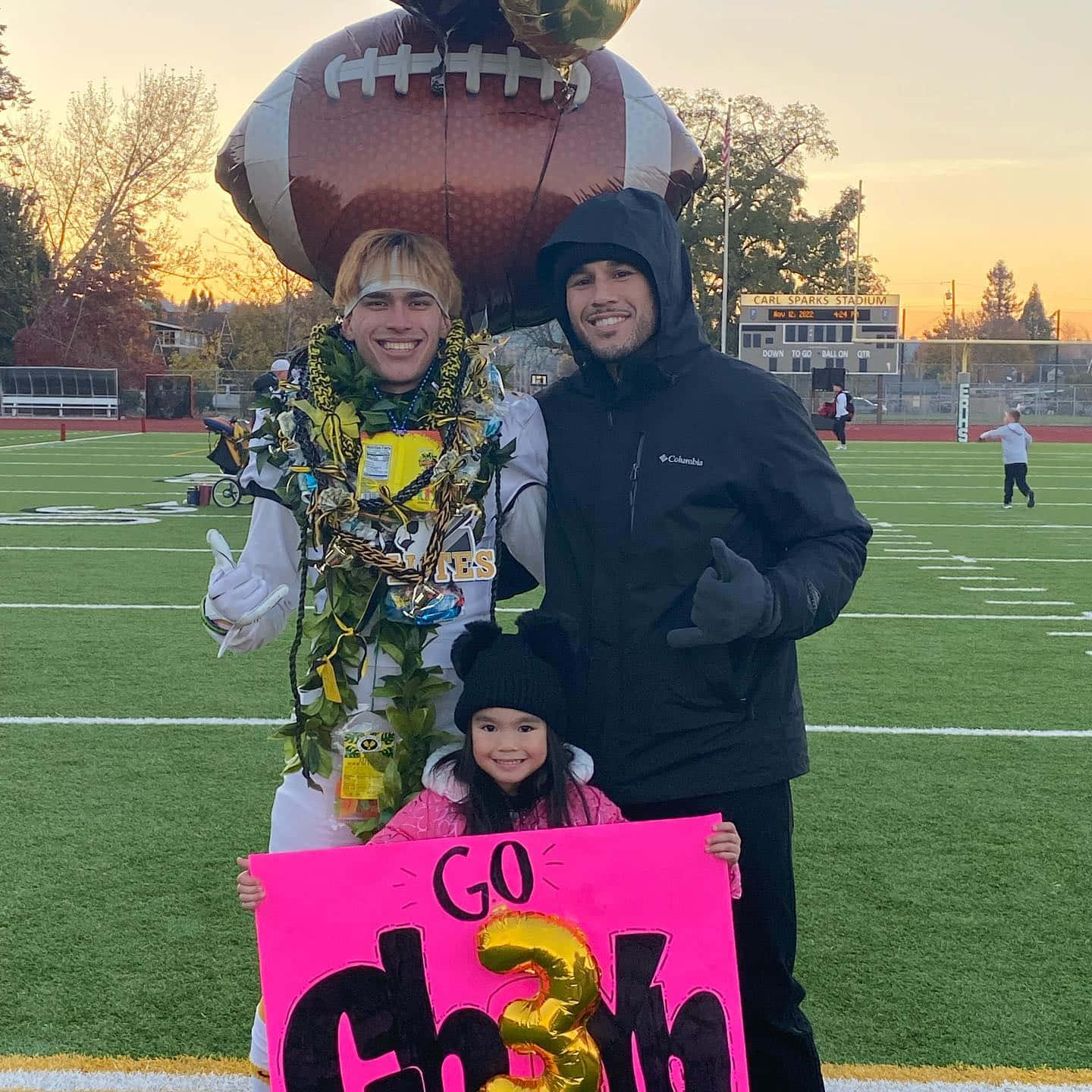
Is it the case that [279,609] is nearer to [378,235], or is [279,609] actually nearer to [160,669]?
[378,235]

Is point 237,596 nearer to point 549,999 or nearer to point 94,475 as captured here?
point 549,999

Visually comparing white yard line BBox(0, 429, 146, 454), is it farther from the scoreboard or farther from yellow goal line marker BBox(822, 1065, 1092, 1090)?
yellow goal line marker BBox(822, 1065, 1092, 1090)

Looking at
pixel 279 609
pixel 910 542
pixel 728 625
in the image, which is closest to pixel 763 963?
pixel 728 625

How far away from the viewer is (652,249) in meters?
1.99

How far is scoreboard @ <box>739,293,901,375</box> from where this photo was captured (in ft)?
119

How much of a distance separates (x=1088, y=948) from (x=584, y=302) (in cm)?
220

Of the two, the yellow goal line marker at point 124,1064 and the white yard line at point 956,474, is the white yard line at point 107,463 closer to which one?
the white yard line at point 956,474

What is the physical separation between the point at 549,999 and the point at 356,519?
85 centimetres

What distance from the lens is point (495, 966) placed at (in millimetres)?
1953

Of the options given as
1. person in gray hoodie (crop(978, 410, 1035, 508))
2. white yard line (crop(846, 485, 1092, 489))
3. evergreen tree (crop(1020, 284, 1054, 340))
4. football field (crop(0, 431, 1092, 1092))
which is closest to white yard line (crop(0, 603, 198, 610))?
football field (crop(0, 431, 1092, 1092))

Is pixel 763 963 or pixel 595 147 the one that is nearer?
pixel 763 963

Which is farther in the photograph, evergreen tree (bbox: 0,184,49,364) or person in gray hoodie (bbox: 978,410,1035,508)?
evergreen tree (bbox: 0,184,49,364)

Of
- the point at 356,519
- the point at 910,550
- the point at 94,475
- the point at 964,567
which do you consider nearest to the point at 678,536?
the point at 356,519

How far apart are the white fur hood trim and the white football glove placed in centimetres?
39
